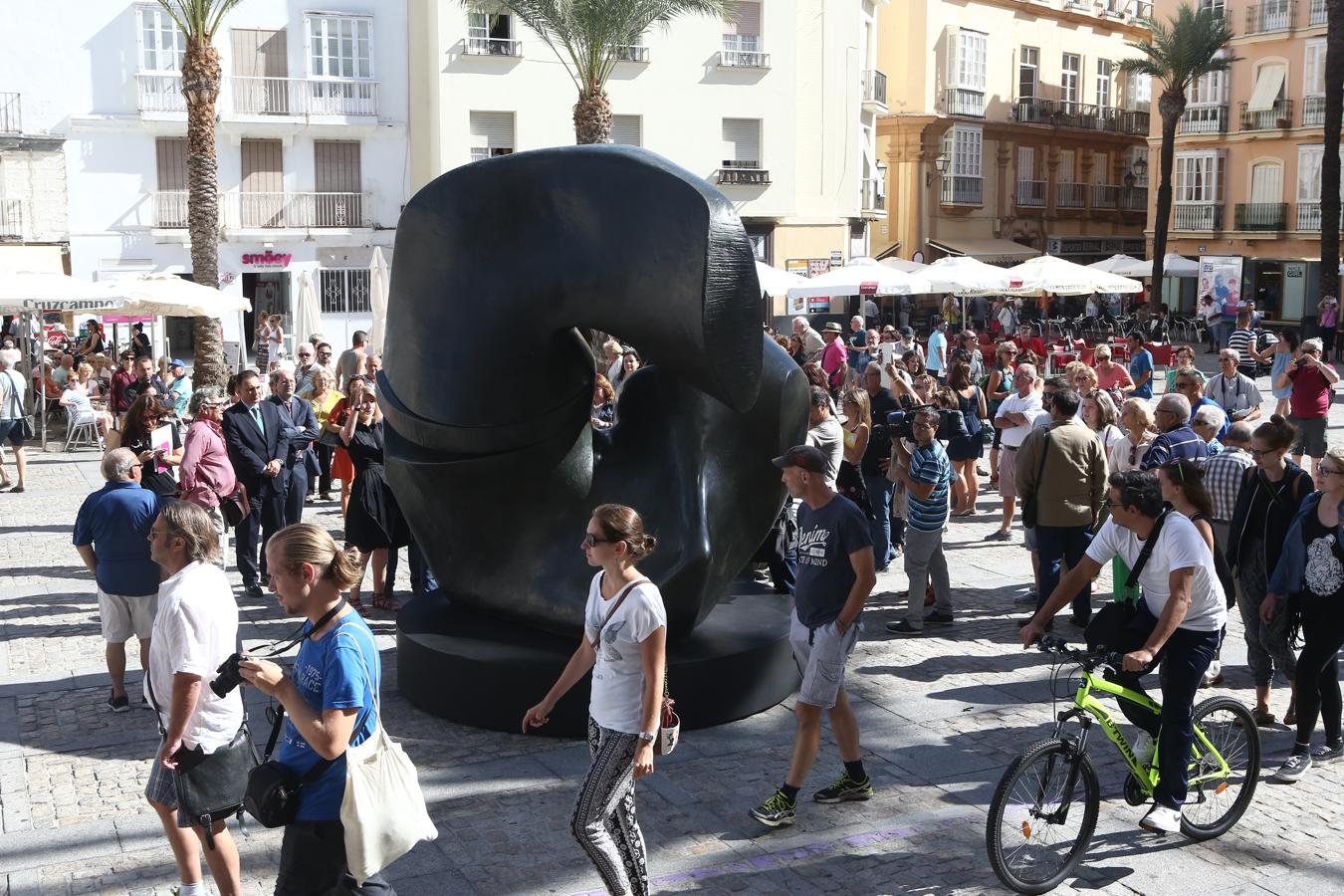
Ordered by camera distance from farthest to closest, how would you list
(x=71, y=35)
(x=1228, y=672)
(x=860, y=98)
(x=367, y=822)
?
(x=860, y=98) < (x=71, y=35) < (x=1228, y=672) < (x=367, y=822)

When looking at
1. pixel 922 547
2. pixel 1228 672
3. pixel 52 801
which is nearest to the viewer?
pixel 52 801

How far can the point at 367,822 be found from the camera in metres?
4.12

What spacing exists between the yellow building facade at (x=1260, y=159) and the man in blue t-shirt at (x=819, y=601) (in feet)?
122

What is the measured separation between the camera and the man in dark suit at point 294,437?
36.4 ft

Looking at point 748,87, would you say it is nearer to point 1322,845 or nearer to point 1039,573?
point 1039,573

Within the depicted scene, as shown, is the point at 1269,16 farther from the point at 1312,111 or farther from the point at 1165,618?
the point at 1165,618

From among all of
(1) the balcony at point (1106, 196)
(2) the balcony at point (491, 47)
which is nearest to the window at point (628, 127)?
(2) the balcony at point (491, 47)

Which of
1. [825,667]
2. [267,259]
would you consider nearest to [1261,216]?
[267,259]

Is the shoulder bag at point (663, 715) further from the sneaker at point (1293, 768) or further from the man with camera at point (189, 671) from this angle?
the sneaker at point (1293, 768)

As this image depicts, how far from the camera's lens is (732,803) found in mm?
6531

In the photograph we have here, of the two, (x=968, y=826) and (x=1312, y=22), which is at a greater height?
(x=1312, y=22)

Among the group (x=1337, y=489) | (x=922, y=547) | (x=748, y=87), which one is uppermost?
(x=748, y=87)

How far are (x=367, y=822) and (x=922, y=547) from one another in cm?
605

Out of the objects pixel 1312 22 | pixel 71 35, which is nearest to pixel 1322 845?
pixel 71 35
